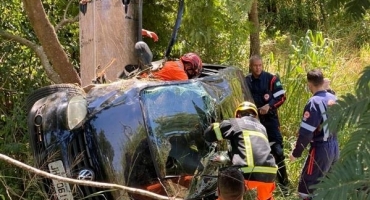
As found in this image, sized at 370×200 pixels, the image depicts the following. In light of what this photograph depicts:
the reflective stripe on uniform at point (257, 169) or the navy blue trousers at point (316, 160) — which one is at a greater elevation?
the reflective stripe on uniform at point (257, 169)

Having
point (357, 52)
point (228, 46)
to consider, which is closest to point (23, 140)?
point (228, 46)

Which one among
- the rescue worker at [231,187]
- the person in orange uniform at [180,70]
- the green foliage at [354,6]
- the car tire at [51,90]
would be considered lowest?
the rescue worker at [231,187]

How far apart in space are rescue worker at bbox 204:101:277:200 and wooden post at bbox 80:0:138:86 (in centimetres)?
142

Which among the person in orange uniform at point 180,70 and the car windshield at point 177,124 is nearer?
the car windshield at point 177,124

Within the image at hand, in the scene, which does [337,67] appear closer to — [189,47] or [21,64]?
[189,47]

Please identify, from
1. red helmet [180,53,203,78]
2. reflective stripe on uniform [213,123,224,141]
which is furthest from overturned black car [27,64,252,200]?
red helmet [180,53,203,78]

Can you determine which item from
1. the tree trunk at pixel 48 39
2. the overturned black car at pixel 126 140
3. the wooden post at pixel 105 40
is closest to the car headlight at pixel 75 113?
the overturned black car at pixel 126 140

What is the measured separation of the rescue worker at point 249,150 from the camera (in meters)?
4.00

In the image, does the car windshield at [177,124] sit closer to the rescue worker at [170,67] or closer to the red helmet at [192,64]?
the rescue worker at [170,67]

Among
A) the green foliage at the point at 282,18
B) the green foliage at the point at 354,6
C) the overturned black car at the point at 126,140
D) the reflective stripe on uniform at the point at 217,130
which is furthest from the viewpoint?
the green foliage at the point at 282,18

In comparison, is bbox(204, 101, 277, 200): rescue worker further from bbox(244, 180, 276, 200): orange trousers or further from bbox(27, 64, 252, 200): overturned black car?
bbox(27, 64, 252, 200): overturned black car

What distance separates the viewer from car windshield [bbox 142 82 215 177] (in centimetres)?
387

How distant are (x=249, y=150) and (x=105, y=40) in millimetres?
1797

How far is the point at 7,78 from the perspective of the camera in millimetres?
6266
